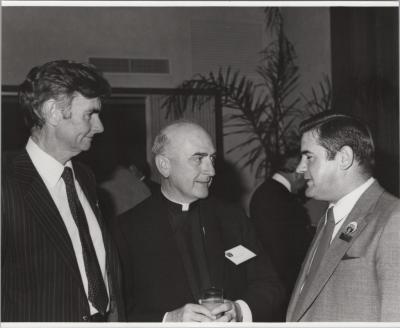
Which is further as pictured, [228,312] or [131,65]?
[131,65]

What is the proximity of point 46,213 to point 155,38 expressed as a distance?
5031 millimetres

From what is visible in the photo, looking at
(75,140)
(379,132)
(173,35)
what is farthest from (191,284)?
(173,35)

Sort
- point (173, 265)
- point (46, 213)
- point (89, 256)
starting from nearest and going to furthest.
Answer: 1. point (46, 213)
2. point (89, 256)
3. point (173, 265)

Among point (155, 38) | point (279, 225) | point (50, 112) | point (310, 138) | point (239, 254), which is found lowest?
point (279, 225)

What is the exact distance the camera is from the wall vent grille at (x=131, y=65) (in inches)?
246

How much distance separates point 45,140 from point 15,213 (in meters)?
0.36

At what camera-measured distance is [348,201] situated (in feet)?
6.38

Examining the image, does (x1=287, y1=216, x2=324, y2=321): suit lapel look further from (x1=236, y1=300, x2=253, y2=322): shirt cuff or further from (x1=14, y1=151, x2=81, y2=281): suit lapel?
(x1=14, y1=151, x2=81, y2=281): suit lapel

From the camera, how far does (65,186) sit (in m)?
1.98

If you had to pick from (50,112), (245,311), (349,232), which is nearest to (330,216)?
Result: (349,232)

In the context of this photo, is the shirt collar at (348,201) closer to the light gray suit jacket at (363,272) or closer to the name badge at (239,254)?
the light gray suit jacket at (363,272)

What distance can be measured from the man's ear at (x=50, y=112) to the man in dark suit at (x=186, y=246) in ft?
1.69

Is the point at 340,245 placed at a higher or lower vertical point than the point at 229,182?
higher

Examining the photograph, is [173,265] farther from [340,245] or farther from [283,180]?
[283,180]
